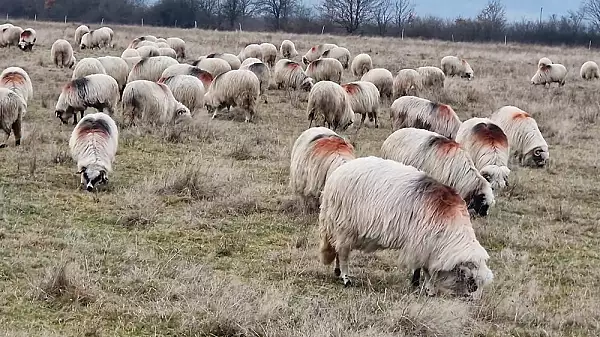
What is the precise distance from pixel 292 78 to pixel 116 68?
492 cm

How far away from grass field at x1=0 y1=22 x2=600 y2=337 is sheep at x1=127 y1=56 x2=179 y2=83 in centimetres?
353

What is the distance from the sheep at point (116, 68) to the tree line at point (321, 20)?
38503 millimetres

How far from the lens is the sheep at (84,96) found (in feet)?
41.5

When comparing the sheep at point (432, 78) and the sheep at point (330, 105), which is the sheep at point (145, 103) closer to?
the sheep at point (330, 105)

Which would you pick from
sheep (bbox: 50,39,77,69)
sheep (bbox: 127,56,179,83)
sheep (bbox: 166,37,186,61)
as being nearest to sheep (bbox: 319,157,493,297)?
sheep (bbox: 127,56,179,83)

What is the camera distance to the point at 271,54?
1059 inches

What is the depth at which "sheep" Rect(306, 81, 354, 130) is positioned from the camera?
13.4m

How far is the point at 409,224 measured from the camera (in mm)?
5758

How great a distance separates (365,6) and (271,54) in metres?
38.1

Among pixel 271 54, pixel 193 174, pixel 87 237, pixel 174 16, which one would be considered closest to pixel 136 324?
pixel 87 237

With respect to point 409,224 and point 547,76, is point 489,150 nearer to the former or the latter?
point 409,224

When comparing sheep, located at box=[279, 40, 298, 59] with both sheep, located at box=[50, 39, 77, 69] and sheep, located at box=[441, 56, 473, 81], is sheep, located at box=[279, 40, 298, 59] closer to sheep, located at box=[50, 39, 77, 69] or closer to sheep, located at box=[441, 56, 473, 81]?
sheep, located at box=[441, 56, 473, 81]

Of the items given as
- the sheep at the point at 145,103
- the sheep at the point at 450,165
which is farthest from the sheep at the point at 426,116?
the sheep at the point at 145,103

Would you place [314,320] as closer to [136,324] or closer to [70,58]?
[136,324]
